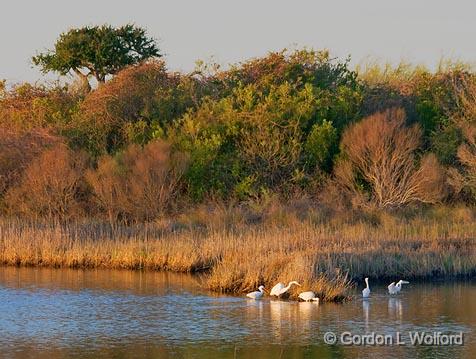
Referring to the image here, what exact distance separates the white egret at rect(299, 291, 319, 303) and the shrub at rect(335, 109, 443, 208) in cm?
1091

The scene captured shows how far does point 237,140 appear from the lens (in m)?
31.8

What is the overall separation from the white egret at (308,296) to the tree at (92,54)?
66.5ft

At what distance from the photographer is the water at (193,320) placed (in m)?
15.2

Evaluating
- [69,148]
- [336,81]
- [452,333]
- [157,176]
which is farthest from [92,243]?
[336,81]

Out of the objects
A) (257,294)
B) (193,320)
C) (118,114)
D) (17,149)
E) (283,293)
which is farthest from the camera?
(118,114)

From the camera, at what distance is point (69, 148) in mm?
31203

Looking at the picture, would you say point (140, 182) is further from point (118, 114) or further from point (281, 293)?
point (281, 293)

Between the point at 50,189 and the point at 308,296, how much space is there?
1252cm

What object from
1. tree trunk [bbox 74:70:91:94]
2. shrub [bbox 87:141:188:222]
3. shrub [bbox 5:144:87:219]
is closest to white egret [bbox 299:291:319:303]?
shrub [bbox 87:141:188:222]

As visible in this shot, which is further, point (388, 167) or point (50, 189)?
point (388, 167)

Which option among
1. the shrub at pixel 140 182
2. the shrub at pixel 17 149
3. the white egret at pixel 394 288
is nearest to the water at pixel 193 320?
the white egret at pixel 394 288

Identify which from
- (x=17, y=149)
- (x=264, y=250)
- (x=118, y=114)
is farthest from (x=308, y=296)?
(x=118, y=114)

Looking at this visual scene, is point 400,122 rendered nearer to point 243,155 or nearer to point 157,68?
point 243,155

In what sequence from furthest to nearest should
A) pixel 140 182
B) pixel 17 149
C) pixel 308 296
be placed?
1. pixel 17 149
2. pixel 140 182
3. pixel 308 296
